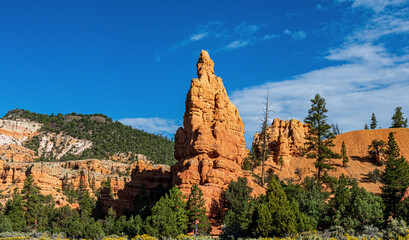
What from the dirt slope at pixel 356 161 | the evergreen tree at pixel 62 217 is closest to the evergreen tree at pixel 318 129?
the dirt slope at pixel 356 161

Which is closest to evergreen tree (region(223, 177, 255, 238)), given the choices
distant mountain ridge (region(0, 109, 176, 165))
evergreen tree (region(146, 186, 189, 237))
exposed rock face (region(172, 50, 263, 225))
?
exposed rock face (region(172, 50, 263, 225))

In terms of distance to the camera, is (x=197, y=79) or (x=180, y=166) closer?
(x=180, y=166)

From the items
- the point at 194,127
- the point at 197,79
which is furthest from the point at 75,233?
the point at 197,79

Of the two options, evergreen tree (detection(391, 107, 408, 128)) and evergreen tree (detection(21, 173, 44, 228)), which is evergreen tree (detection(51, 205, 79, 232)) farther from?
evergreen tree (detection(391, 107, 408, 128))

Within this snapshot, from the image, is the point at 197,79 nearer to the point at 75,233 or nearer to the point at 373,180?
the point at 75,233

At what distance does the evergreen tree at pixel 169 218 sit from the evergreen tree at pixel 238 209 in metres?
4.57

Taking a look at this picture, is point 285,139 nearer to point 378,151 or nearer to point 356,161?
point 356,161

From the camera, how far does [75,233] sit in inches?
1714

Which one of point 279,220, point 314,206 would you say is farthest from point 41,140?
point 279,220

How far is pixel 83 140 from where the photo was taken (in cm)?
16662

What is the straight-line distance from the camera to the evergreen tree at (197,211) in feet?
129

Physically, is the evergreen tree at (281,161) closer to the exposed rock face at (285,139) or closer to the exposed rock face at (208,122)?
the exposed rock face at (285,139)

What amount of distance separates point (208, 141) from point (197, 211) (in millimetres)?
11078

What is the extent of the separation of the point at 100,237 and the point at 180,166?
1422 cm
